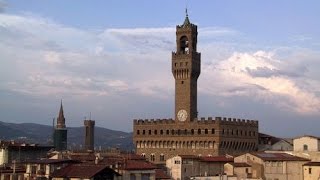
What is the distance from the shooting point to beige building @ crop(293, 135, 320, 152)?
8312cm

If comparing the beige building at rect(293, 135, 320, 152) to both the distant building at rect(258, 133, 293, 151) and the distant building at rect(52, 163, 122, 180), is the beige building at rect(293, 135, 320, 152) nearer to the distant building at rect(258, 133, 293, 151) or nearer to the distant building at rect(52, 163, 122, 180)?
the distant building at rect(258, 133, 293, 151)

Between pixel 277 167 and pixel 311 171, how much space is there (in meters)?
4.67

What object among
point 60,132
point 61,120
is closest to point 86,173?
point 60,132

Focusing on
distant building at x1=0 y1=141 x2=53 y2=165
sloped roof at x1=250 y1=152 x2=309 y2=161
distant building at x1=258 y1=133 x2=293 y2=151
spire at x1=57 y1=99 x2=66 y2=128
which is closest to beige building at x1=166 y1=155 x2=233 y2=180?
sloped roof at x1=250 y1=152 x2=309 y2=161

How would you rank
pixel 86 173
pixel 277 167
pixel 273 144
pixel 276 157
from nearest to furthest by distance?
pixel 86 173, pixel 277 167, pixel 276 157, pixel 273 144

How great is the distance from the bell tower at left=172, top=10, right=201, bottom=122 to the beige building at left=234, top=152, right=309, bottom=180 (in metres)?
19.1

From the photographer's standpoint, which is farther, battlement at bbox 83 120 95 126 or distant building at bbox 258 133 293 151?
battlement at bbox 83 120 95 126

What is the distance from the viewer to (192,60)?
9331 centimetres

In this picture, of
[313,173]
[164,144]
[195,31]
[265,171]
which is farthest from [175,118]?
[313,173]

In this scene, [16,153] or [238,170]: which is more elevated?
[16,153]

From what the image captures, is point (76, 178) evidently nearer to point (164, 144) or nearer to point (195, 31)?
point (164, 144)

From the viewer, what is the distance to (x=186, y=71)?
93.4 metres

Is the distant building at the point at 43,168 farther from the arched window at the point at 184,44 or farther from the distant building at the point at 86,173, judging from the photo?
the arched window at the point at 184,44

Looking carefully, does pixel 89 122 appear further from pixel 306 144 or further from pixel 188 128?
pixel 306 144
